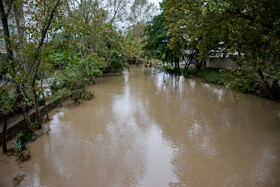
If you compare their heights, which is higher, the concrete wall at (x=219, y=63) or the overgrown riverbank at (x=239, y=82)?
the concrete wall at (x=219, y=63)

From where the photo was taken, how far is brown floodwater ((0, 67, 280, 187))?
3.99 meters

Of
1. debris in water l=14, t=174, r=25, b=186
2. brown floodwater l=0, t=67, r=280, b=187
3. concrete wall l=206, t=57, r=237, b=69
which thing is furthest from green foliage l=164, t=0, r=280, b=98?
concrete wall l=206, t=57, r=237, b=69

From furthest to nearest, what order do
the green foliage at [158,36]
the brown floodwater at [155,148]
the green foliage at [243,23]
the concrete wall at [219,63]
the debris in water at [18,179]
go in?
1. the concrete wall at [219,63]
2. the green foliage at [158,36]
3. the green foliage at [243,23]
4. the brown floodwater at [155,148]
5. the debris in water at [18,179]

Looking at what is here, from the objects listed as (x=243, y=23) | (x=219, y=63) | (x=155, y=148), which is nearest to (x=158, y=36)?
(x=219, y=63)

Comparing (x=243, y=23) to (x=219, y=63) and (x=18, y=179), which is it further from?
(x=219, y=63)

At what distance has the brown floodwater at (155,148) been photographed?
3.99m

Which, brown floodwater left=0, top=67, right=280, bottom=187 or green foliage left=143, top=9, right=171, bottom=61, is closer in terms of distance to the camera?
brown floodwater left=0, top=67, right=280, bottom=187

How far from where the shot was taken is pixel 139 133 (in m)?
6.17

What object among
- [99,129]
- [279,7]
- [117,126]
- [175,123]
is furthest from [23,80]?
[279,7]

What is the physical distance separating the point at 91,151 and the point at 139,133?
1.72 m

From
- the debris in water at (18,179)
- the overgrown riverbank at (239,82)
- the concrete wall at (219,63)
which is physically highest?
the concrete wall at (219,63)

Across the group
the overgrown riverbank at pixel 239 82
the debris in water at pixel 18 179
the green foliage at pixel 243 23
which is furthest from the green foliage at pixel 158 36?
the debris in water at pixel 18 179

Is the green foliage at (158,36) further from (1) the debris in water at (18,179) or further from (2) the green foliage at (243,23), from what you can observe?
(1) the debris in water at (18,179)

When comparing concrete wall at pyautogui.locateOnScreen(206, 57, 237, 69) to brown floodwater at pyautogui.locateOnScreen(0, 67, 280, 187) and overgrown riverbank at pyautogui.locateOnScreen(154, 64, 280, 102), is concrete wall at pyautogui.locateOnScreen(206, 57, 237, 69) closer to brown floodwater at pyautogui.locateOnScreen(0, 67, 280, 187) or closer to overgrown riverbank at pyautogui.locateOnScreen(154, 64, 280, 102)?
Answer: overgrown riverbank at pyautogui.locateOnScreen(154, 64, 280, 102)
